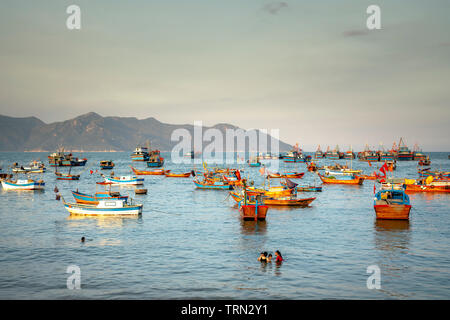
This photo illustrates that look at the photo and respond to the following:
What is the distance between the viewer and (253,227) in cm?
4053

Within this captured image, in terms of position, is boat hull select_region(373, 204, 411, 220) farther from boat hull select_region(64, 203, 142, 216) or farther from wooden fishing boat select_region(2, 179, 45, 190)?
wooden fishing boat select_region(2, 179, 45, 190)

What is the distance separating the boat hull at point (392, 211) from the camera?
42781 mm

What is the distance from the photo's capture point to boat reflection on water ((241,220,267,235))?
38188mm

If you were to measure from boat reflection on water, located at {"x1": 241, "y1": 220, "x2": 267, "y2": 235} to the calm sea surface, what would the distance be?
4.7 inches

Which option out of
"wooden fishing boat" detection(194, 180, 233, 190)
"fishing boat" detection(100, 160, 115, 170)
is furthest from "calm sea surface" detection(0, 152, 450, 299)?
"fishing boat" detection(100, 160, 115, 170)

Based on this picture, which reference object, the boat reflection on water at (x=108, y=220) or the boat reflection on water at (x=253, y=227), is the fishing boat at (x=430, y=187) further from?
the boat reflection on water at (x=108, y=220)

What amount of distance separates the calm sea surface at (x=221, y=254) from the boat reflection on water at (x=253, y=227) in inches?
4.7

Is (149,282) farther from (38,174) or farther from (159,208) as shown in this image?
(38,174)

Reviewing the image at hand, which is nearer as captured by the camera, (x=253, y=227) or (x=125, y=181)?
(x=253, y=227)

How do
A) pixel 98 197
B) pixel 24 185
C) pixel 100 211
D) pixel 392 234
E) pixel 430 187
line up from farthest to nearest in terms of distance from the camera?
pixel 24 185
pixel 430 187
pixel 98 197
pixel 100 211
pixel 392 234

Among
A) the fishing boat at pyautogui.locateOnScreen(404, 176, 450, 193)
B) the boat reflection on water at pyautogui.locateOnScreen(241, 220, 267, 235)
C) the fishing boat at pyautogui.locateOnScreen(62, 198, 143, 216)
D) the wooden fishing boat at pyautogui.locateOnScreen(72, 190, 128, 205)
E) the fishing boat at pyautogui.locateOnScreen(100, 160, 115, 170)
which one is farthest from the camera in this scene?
the fishing boat at pyautogui.locateOnScreen(100, 160, 115, 170)

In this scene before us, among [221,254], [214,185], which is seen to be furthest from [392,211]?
[214,185]

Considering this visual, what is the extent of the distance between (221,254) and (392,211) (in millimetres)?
24669

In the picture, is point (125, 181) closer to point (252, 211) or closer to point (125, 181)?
point (125, 181)
